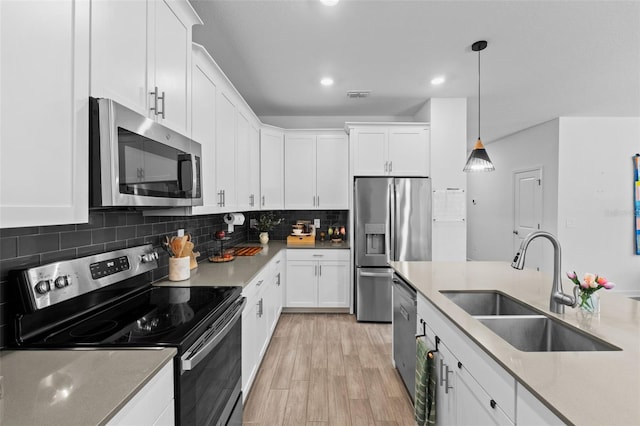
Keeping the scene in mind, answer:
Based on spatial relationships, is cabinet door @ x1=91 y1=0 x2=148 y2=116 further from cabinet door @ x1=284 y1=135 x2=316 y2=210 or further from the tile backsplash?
cabinet door @ x1=284 y1=135 x2=316 y2=210

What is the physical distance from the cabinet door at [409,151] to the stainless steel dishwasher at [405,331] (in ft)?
5.99

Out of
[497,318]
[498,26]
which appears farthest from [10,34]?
[498,26]

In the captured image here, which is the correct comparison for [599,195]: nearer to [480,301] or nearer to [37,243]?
[480,301]

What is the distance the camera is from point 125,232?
171 centimetres

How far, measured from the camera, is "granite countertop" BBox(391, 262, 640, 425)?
2.37 feet

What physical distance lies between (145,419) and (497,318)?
4.72 ft

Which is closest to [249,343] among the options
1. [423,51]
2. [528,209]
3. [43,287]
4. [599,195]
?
[43,287]

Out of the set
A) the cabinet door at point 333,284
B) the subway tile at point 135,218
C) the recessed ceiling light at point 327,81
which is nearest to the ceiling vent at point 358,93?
the recessed ceiling light at point 327,81

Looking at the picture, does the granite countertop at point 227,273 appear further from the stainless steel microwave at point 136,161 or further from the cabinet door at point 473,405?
the cabinet door at point 473,405

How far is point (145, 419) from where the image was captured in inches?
35.7

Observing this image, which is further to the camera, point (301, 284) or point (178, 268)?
point (301, 284)

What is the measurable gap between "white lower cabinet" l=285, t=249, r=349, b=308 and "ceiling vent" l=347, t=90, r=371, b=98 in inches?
76.4

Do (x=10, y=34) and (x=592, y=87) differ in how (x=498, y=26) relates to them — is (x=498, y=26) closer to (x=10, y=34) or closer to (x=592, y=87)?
(x=592, y=87)

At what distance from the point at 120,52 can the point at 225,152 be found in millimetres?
1353
